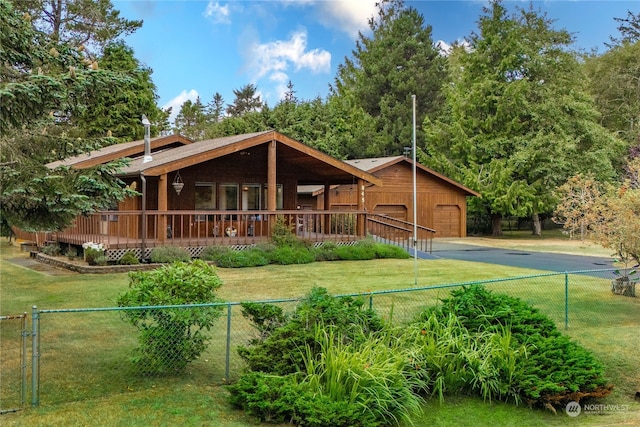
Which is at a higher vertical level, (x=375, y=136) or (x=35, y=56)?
(x=375, y=136)

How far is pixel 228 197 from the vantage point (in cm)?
2117

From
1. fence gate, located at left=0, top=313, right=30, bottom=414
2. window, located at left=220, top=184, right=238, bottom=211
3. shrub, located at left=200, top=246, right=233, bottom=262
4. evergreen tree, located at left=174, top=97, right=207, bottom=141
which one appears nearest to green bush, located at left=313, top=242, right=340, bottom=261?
shrub, located at left=200, top=246, right=233, bottom=262

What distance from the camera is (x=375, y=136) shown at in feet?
147

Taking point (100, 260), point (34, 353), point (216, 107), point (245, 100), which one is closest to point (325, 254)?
point (100, 260)

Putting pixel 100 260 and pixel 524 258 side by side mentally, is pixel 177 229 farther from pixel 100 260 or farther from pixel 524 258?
pixel 524 258

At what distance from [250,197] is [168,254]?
6246 mm

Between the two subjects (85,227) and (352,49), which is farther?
(352,49)

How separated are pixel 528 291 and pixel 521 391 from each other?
611 cm

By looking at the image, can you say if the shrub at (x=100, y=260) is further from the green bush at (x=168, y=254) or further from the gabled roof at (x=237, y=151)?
the gabled roof at (x=237, y=151)

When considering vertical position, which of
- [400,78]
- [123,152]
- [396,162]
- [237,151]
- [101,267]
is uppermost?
[400,78]

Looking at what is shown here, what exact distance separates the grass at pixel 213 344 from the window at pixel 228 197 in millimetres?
6389

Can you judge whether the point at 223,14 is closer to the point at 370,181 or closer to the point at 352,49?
the point at 370,181

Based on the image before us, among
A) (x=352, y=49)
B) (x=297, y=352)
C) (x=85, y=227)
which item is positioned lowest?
(x=297, y=352)

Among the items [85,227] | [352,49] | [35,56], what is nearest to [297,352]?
[35,56]
